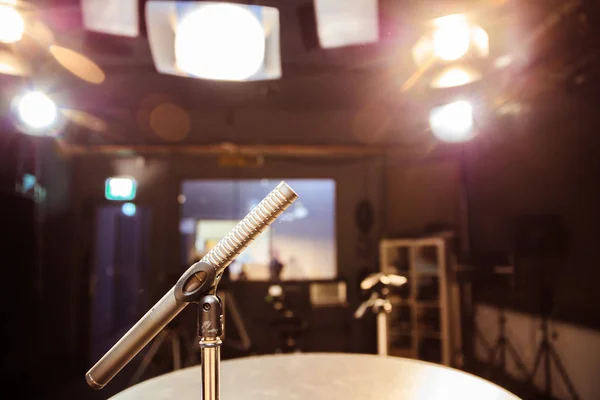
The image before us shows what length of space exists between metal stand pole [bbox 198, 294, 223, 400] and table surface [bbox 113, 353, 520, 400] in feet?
0.94

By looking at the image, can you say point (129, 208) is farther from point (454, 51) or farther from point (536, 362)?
point (536, 362)

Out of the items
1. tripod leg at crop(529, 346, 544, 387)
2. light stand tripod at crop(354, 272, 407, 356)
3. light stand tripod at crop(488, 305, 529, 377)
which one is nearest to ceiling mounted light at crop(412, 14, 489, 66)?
light stand tripod at crop(354, 272, 407, 356)

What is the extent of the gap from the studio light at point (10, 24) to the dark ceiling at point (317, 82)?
0.15 meters

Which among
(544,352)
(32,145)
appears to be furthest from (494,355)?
(32,145)

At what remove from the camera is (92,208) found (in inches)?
203

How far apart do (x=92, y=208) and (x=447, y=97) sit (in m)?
4.29

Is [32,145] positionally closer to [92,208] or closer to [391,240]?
[92,208]

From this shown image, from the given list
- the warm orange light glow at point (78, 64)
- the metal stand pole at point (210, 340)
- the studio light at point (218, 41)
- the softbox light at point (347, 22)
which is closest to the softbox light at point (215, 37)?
the studio light at point (218, 41)

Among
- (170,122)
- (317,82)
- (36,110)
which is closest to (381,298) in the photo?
(317,82)

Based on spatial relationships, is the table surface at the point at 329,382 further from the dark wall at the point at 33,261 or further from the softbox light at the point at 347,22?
the dark wall at the point at 33,261

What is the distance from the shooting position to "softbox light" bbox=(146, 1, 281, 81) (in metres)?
1.50

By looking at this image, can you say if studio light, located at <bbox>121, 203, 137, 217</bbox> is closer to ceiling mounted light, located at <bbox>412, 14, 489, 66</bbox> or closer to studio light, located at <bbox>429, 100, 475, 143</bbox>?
studio light, located at <bbox>429, 100, 475, 143</bbox>

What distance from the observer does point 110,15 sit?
1.82 m

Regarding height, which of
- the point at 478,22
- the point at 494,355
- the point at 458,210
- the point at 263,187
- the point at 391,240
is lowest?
the point at 494,355
